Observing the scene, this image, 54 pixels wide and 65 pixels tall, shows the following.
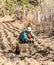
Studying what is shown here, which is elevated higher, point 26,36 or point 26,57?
point 26,36

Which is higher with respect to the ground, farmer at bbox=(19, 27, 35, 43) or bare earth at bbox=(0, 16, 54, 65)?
farmer at bbox=(19, 27, 35, 43)

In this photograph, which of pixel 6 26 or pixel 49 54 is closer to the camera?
pixel 49 54

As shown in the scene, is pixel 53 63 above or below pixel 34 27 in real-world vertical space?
above

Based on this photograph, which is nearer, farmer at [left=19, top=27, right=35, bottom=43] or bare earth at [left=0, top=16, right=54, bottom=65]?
bare earth at [left=0, top=16, right=54, bottom=65]

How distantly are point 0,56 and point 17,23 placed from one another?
792 cm

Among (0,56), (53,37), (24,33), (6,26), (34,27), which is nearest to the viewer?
(0,56)

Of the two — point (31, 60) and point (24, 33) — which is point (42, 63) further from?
point (24, 33)

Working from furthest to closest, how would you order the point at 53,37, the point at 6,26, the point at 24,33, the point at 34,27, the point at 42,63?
the point at 6,26 → the point at 34,27 → the point at 53,37 → the point at 24,33 → the point at 42,63

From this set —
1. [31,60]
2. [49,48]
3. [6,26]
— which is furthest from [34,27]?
[31,60]

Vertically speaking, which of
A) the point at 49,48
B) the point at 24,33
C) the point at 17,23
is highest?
the point at 24,33

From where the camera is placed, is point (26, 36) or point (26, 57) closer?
point (26, 57)

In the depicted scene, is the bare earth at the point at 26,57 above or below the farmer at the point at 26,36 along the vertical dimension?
below

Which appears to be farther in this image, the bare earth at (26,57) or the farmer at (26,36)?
the farmer at (26,36)

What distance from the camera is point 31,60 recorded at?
28.0 ft
